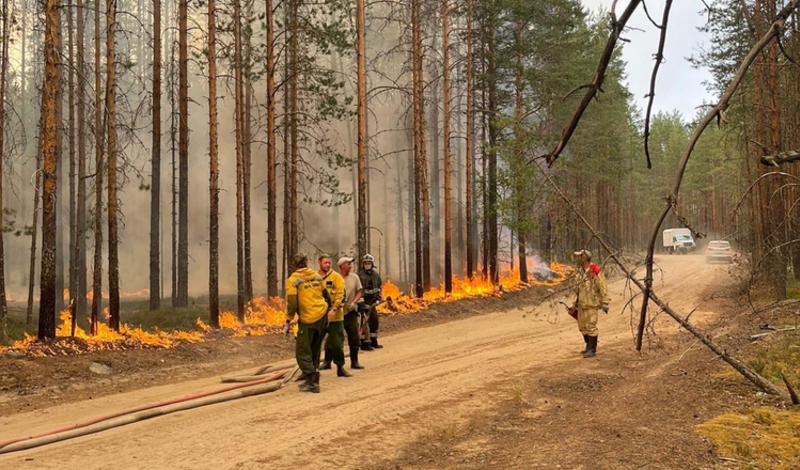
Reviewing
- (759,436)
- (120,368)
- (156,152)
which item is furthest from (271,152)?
(759,436)

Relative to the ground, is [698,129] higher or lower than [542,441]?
higher

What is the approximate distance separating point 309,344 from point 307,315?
0.46m

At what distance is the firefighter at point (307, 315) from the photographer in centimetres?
820

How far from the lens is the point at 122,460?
530 centimetres

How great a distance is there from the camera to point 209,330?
13164 millimetres

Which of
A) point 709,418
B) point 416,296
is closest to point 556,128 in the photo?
point 416,296

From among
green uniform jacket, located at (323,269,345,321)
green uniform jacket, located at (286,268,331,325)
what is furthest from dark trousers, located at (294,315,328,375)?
green uniform jacket, located at (323,269,345,321)

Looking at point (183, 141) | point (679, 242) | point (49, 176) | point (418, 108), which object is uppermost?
point (418, 108)

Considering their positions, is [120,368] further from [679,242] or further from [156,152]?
[679,242]

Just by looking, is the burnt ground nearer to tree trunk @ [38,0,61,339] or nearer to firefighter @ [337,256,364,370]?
tree trunk @ [38,0,61,339]

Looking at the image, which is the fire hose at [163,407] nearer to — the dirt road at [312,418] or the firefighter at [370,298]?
the dirt road at [312,418]

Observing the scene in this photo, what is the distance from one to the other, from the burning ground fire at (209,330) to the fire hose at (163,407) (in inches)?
126

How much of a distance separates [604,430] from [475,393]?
221 centimetres

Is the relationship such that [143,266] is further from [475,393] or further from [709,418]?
[709,418]
